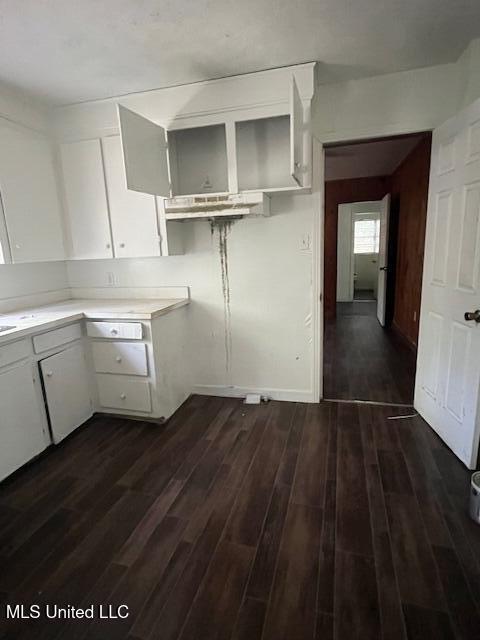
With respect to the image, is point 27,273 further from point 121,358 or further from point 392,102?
point 392,102

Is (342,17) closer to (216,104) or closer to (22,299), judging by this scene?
(216,104)

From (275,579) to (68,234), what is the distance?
287cm

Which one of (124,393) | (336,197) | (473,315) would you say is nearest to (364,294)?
(336,197)

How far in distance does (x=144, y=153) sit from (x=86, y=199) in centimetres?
83

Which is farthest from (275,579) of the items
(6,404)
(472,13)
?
(472,13)

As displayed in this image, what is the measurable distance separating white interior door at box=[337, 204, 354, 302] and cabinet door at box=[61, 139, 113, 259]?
564cm

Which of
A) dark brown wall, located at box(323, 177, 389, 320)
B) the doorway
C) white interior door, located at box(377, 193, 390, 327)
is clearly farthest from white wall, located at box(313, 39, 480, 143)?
dark brown wall, located at box(323, 177, 389, 320)

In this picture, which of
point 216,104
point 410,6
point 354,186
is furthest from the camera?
point 354,186

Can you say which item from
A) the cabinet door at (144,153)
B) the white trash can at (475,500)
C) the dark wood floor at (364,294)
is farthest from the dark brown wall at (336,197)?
the white trash can at (475,500)

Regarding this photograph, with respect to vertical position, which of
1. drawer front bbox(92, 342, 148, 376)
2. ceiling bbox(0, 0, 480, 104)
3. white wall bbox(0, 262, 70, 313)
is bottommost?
drawer front bbox(92, 342, 148, 376)

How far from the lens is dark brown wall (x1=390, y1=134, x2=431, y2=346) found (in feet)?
12.9

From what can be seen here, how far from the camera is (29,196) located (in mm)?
2629

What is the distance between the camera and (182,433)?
2604 millimetres

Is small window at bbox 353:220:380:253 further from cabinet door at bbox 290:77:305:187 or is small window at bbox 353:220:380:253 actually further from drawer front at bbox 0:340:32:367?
drawer front at bbox 0:340:32:367
